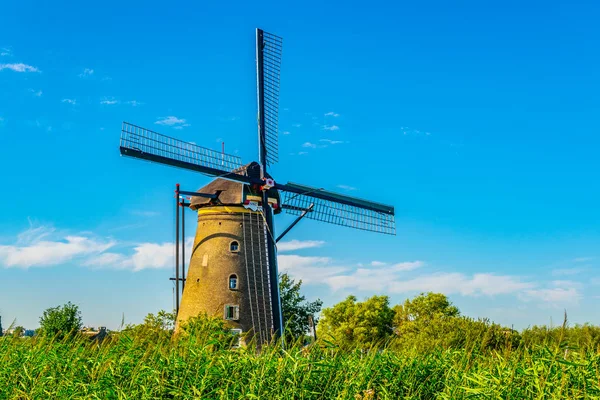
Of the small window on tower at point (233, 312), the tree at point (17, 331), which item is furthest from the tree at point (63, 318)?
the tree at point (17, 331)

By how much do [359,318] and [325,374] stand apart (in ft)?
124

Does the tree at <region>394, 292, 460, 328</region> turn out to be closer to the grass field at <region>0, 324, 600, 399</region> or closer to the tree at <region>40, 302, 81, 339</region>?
the tree at <region>40, 302, 81, 339</region>

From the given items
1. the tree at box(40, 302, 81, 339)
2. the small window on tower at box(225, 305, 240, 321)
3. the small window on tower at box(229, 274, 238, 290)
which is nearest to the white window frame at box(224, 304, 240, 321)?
the small window on tower at box(225, 305, 240, 321)

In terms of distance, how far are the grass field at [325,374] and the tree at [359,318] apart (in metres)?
35.2

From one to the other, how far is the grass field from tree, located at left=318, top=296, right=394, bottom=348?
35.2 meters

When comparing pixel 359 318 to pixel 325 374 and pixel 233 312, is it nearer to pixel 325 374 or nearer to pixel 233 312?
pixel 233 312

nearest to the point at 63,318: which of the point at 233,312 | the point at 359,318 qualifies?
the point at 233,312

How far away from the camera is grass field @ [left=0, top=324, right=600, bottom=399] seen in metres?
6.48

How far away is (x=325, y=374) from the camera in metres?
7.64

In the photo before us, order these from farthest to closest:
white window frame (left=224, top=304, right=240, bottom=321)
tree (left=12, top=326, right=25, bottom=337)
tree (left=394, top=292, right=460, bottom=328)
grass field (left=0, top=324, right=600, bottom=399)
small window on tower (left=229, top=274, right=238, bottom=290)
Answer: tree (left=394, top=292, right=460, bottom=328) < small window on tower (left=229, top=274, right=238, bottom=290) < white window frame (left=224, top=304, right=240, bottom=321) < tree (left=12, top=326, right=25, bottom=337) < grass field (left=0, top=324, right=600, bottom=399)

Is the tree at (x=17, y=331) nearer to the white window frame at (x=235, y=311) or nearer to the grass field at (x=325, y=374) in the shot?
the grass field at (x=325, y=374)

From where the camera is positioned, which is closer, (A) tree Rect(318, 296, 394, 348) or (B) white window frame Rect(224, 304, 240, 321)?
(B) white window frame Rect(224, 304, 240, 321)

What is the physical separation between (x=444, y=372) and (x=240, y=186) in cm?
1801

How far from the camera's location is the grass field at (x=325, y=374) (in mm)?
6477
